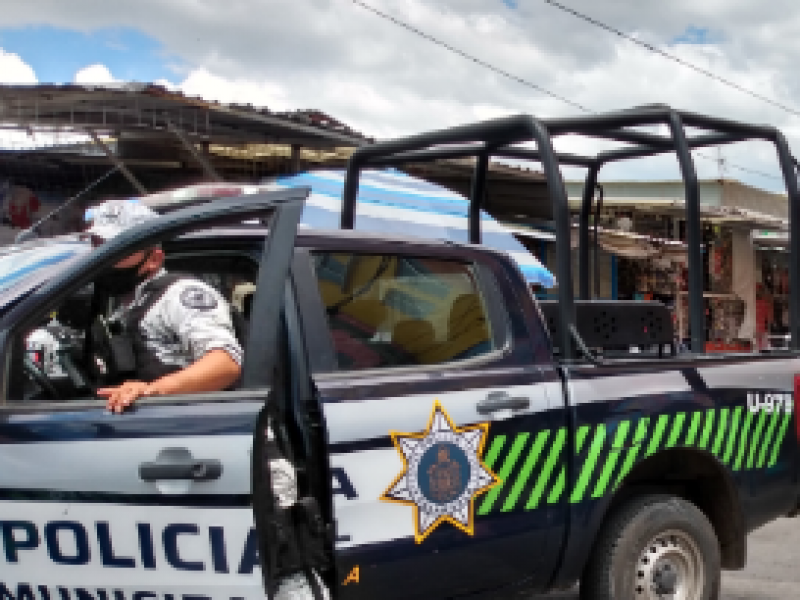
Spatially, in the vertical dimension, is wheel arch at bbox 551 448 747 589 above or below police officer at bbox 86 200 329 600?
below

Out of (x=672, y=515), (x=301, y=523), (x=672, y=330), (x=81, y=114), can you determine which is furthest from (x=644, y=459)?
(x=81, y=114)

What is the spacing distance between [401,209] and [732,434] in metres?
4.82

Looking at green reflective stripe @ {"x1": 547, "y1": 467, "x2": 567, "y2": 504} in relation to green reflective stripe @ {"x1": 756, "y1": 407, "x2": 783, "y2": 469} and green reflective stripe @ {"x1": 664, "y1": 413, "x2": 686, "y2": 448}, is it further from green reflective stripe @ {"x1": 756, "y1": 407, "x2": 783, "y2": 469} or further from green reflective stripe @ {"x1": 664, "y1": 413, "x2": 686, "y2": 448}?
green reflective stripe @ {"x1": 756, "y1": 407, "x2": 783, "y2": 469}

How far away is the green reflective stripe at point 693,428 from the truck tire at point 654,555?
0.29 m

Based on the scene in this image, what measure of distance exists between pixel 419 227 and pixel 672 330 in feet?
11.2

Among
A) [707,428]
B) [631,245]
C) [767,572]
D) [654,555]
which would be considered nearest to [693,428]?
[707,428]

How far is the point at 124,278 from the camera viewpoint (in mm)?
3053

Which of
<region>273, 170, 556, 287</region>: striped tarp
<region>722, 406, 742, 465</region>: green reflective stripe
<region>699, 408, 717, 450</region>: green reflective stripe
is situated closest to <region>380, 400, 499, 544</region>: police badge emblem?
<region>699, 408, 717, 450</region>: green reflective stripe

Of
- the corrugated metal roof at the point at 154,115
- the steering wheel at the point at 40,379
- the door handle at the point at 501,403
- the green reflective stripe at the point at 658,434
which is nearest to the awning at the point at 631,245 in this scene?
the corrugated metal roof at the point at 154,115

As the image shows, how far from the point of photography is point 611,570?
136 inches

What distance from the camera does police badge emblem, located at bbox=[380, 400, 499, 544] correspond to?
9.21ft

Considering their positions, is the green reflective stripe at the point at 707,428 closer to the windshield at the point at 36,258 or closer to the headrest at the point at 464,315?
the headrest at the point at 464,315

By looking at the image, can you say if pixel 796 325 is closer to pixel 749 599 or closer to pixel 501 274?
pixel 749 599

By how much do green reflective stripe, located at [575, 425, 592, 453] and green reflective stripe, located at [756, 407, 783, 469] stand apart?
117 centimetres
